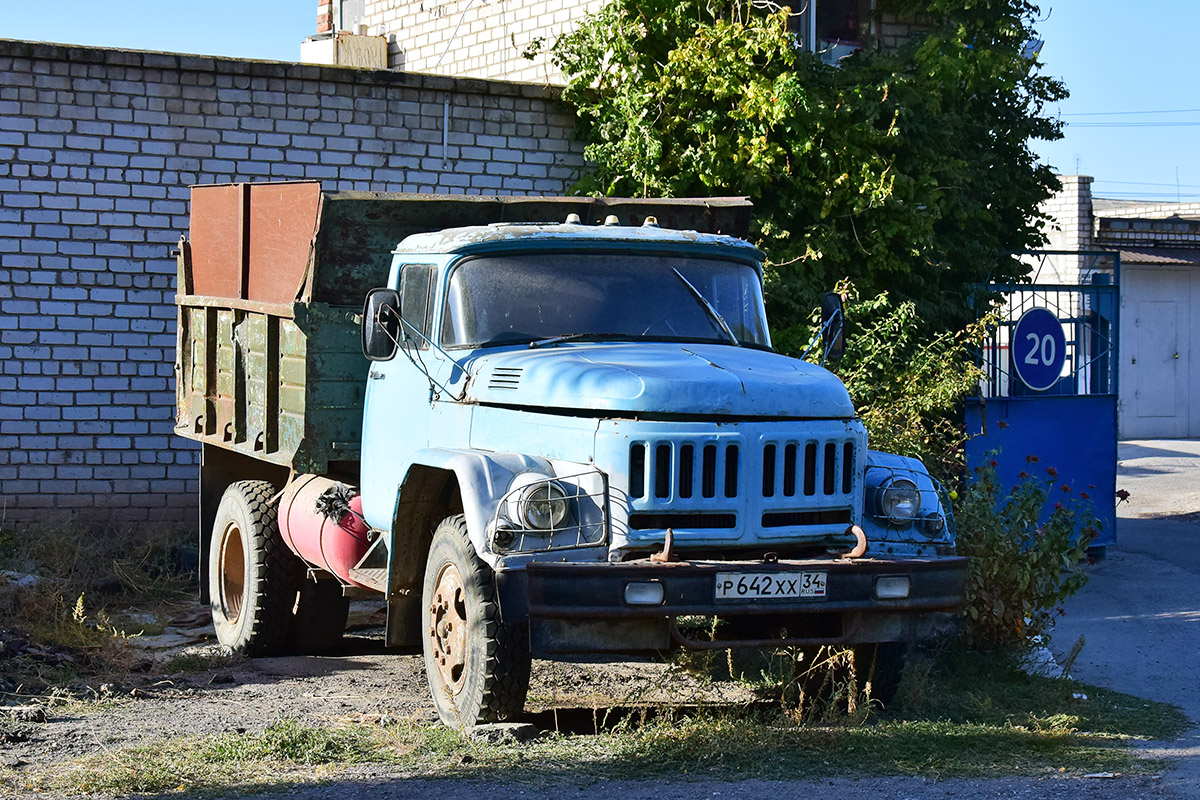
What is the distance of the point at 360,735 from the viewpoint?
230 inches

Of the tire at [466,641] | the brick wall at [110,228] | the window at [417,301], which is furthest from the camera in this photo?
the brick wall at [110,228]

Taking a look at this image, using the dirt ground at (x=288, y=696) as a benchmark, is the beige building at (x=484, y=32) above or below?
above

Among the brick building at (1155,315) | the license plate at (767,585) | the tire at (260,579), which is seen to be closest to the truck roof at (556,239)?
the license plate at (767,585)

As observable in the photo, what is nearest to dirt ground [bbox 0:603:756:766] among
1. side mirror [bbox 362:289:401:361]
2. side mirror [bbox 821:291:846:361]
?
side mirror [bbox 362:289:401:361]

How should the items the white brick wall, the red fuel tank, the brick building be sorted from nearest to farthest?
the red fuel tank
the white brick wall
the brick building

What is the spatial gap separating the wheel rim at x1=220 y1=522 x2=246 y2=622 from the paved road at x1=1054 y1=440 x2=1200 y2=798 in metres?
4.75

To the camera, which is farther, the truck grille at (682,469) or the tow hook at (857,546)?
the tow hook at (857,546)

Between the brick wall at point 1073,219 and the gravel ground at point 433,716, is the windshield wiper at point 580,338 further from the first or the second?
the brick wall at point 1073,219

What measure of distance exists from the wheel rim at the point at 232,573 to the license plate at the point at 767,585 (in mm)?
3969

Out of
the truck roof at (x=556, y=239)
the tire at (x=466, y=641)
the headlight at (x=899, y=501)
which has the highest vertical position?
the truck roof at (x=556, y=239)

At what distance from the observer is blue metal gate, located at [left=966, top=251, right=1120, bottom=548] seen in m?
11.1

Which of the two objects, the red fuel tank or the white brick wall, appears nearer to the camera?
the red fuel tank

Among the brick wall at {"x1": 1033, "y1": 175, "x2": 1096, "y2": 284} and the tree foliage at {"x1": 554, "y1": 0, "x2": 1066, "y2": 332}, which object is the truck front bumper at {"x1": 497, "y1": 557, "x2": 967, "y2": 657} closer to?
the tree foliage at {"x1": 554, "y1": 0, "x2": 1066, "y2": 332}

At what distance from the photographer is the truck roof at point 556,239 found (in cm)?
647
